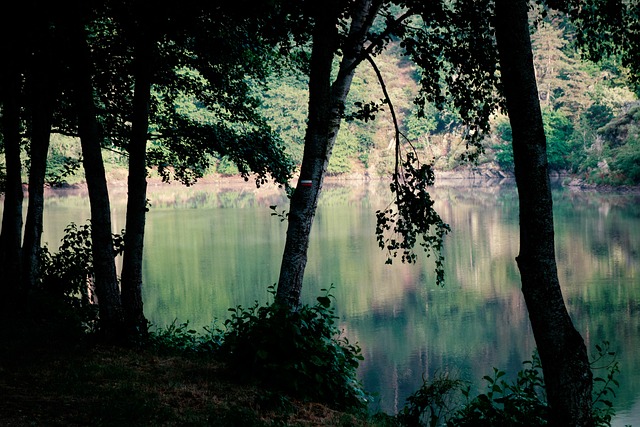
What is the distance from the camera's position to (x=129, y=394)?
5.80 metres

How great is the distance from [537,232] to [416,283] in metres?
16.4

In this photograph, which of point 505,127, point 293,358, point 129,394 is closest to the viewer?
point 129,394

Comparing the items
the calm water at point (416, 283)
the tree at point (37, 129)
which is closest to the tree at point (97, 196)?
the tree at point (37, 129)

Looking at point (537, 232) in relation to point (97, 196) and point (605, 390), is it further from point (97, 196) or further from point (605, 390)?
point (97, 196)

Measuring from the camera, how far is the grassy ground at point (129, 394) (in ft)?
17.1

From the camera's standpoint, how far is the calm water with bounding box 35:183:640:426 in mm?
14570

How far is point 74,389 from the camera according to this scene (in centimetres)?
583

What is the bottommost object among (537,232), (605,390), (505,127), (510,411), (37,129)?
(510,411)

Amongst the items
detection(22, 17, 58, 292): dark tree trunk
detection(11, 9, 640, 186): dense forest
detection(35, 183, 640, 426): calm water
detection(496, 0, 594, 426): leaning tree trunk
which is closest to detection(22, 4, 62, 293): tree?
detection(22, 17, 58, 292): dark tree trunk

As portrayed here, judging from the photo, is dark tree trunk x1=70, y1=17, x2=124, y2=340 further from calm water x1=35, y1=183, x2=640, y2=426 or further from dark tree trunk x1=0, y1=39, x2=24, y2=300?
calm water x1=35, y1=183, x2=640, y2=426

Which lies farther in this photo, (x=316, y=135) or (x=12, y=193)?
(x=12, y=193)

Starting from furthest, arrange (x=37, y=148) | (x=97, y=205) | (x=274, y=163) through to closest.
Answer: (x=274, y=163) < (x=37, y=148) < (x=97, y=205)

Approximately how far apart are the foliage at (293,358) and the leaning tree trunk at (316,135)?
23.8 inches

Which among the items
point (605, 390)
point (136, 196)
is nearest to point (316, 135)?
point (136, 196)
